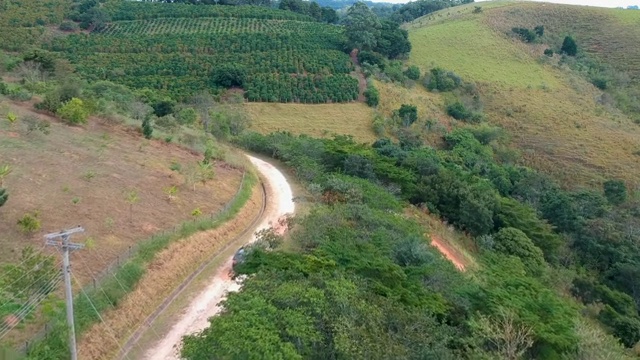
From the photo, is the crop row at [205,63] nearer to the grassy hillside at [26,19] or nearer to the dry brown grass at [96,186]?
the grassy hillside at [26,19]

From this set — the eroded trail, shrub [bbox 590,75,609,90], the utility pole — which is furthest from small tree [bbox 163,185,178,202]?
shrub [bbox 590,75,609,90]

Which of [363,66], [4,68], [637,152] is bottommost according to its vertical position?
[637,152]

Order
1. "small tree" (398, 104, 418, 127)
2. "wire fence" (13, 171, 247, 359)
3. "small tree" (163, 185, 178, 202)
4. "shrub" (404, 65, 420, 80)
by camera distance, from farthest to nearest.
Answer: "shrub" (404, 65, 420, 80), "small tree" (398, 104, 418, 127), "small tree" (163, 185, 178, 202), "wire fence" (13, 171, 247, 359)

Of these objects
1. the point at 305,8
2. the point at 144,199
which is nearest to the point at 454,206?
the point at 144,199

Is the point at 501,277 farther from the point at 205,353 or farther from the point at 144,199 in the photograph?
the point at 144,199

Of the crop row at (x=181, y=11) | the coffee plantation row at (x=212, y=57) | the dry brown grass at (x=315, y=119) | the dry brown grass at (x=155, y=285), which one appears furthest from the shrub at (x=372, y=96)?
the dry brown grass at (x=155, y=285)

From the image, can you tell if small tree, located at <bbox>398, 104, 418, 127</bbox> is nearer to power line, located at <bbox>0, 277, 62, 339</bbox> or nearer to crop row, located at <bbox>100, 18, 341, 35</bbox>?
crop row, located at <bbox>100, 18, 341, 35</bbox>
